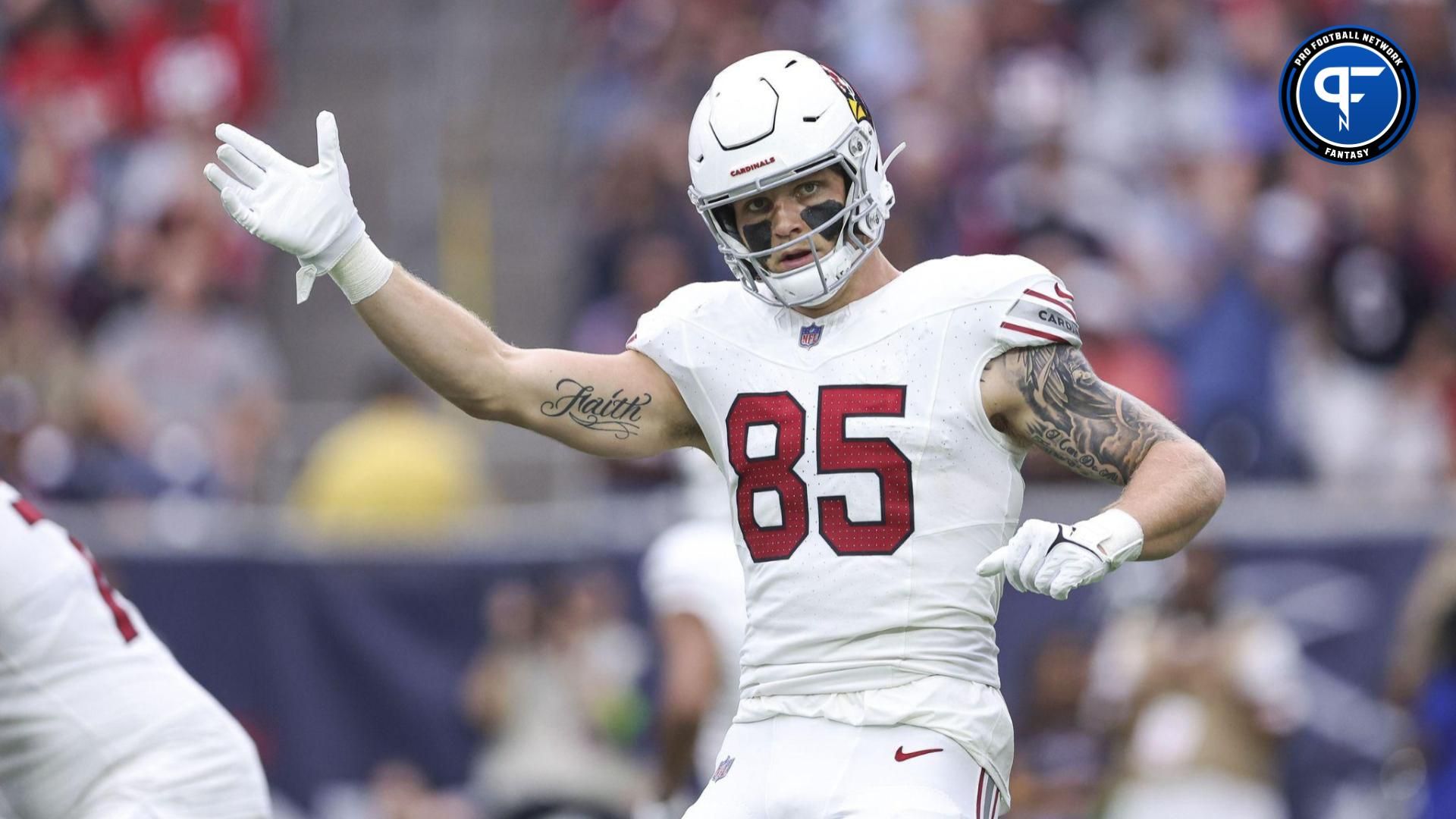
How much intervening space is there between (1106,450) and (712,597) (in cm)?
292

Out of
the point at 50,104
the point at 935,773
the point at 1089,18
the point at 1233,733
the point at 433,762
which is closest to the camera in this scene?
the point at 935,773

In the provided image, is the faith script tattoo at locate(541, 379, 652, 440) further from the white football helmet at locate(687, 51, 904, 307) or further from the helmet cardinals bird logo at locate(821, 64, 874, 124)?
the helmet cardinals bird logo at locate(821, 64, 874, 124)

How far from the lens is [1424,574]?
8.59 m

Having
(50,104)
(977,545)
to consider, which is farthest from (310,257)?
(50,104)

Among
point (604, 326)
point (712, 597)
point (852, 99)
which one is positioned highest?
point (852, 99)

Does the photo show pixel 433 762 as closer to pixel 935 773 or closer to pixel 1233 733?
pixel 1233 733

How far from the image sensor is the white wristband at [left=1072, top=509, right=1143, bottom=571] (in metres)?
4.15

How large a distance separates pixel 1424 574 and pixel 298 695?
478 cm

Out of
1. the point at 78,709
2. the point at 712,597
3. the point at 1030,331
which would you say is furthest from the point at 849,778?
the point at 712,597

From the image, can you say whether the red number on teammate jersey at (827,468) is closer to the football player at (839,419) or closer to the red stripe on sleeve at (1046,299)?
the football player at (839,419)

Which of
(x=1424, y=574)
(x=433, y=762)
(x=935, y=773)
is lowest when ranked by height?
(x=433, y=762)

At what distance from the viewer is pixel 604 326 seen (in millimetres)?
10898

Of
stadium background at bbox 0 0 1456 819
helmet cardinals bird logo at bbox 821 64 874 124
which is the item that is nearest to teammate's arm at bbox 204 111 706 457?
helmet cardinals bird logo at bbox 821 64 874 124

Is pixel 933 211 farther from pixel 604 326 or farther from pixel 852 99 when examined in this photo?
→ pixel 852 99
